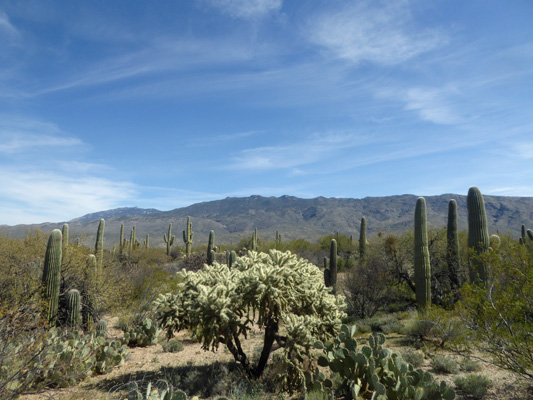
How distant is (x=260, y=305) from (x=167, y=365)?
4.44 m

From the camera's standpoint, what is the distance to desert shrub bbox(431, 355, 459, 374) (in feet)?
26.1

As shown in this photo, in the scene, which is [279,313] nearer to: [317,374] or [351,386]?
[317,374]

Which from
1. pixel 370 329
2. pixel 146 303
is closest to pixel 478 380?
pixel 370 329

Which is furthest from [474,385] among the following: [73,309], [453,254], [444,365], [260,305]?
[73,309]

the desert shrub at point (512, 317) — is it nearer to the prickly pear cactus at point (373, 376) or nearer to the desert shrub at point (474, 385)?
the desert shrub at point (474, 385)

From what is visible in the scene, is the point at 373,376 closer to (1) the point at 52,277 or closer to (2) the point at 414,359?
(2) the point at 414,359

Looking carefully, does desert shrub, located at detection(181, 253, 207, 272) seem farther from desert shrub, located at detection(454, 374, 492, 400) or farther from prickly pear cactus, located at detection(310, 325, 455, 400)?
desert shrub, located at detection(454, 374, 492, 400)

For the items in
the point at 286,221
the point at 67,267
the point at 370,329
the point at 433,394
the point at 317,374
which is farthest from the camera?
the point at 286,221

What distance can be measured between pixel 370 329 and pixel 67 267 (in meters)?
11.6

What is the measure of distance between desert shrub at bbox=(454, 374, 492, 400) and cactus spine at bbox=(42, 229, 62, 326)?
11.7 m

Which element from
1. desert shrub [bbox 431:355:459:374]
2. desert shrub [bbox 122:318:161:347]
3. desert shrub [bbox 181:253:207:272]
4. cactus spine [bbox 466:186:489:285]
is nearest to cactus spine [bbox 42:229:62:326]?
desert shrub [bbox 122:318:161:347]

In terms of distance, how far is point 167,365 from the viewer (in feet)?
30.6

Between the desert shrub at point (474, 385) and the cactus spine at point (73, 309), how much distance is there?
10979 millimetres

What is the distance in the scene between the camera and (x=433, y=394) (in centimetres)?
591
